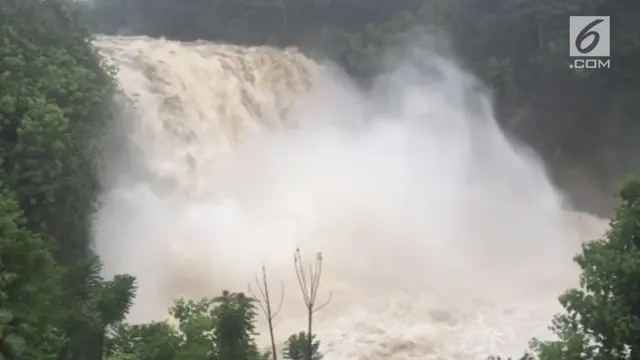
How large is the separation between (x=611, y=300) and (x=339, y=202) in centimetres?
598

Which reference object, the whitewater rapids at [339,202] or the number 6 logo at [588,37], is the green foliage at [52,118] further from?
the number 6 logo at [588,37]

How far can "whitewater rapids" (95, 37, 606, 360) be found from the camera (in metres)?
8.33

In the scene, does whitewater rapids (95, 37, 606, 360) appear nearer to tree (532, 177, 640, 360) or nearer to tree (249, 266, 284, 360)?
tree (249, 266, 284, 360)

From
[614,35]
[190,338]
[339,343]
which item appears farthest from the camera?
[614,35]

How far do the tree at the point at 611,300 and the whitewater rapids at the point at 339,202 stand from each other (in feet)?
9.07

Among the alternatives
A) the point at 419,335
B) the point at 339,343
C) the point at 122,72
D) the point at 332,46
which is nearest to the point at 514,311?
the point at 419,335

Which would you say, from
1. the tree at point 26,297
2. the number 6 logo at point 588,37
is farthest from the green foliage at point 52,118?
the number 6 logo at point 588,37

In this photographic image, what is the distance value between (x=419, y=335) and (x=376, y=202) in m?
3.35

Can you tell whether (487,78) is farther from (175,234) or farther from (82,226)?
(82,226)

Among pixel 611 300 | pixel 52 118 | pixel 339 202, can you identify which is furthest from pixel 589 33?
pixel 52 118

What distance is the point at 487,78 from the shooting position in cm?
1470

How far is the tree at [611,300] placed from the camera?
4551mm

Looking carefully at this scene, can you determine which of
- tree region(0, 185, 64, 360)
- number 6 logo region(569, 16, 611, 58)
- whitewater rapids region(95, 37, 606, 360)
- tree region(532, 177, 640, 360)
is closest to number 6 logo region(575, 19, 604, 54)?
number 6 logo region(569, 16, 611, 58)

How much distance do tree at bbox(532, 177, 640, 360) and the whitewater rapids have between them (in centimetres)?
276
